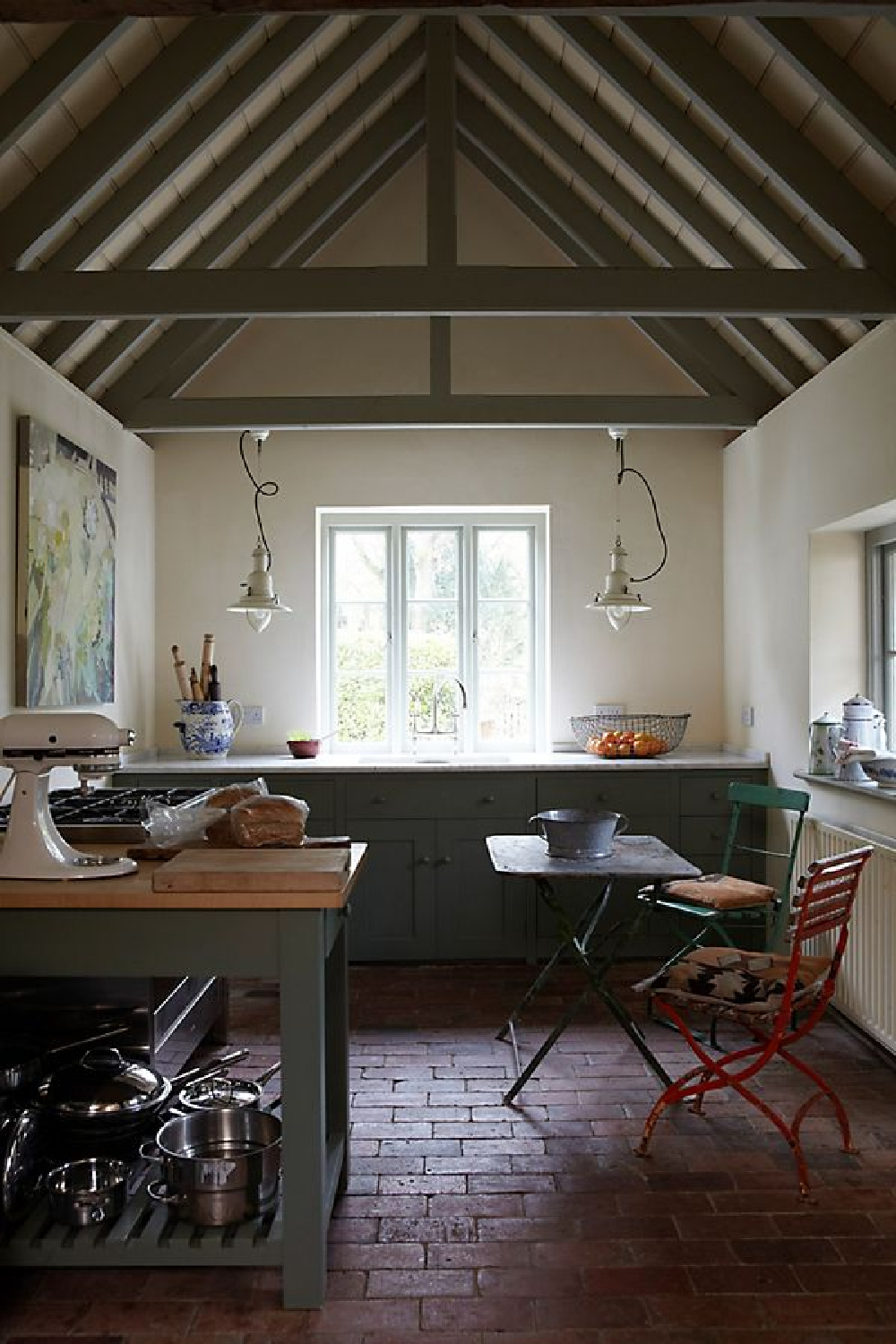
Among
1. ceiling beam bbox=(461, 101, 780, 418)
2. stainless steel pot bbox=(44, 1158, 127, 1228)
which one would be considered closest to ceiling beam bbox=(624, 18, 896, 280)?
ceiling beam bbox=(461, 101, 780, 418)

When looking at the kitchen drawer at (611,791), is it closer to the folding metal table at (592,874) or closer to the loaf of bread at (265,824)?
the folding metal table at (592,874)

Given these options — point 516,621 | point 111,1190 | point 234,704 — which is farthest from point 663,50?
point 111,1190

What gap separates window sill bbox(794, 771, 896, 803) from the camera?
13.4 ft

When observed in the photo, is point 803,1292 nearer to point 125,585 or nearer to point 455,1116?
point 455,1116

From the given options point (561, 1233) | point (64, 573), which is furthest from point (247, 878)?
point (64, 573)

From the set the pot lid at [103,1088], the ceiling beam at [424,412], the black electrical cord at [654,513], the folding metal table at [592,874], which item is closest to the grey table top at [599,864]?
the folding metal table at [592,874]

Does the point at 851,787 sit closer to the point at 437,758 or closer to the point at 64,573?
the point at 437,758

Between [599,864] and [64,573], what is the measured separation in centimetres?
254

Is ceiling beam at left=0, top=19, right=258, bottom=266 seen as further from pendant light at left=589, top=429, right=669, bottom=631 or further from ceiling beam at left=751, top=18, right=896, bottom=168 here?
pendant light at left=589, top=429, right=669, bottom=631

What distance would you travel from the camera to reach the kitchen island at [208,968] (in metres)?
2.54

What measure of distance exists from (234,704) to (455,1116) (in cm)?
278

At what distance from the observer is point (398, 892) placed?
5477mm

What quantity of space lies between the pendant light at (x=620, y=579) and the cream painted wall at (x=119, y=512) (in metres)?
2.37

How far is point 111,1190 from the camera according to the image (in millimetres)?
2656
